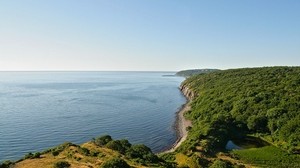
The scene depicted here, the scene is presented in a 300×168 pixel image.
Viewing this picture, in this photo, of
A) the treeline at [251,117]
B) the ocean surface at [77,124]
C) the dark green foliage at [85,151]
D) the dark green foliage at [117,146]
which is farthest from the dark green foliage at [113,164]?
the ocean surface at [77,124]

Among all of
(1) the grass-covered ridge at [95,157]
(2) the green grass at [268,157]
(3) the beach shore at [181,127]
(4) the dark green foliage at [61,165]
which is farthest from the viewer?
(3) the beach shore at [181,127]

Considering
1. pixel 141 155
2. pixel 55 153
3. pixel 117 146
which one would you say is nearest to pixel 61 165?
pixel 55 153

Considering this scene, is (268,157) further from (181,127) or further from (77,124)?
(77,124)

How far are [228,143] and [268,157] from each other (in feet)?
44.6

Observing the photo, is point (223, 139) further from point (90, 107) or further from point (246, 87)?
point (90, 107)

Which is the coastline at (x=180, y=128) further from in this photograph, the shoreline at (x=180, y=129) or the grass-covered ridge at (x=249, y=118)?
the grass-covered ridge at (x=249, y=118)

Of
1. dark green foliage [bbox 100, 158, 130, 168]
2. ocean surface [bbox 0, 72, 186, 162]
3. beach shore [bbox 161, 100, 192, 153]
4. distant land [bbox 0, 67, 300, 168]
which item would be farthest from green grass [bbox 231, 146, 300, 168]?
dark green foliage [bbox 100, 158, 130, 168]

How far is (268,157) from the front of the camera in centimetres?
6438

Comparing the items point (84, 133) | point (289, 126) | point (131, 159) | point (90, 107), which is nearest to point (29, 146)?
point (84, 133)

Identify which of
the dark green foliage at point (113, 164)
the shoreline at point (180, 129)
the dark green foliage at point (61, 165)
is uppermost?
the dark green foliage at point (113, 164)

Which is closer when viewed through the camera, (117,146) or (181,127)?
(117,146)

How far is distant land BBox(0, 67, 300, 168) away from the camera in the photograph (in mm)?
49250

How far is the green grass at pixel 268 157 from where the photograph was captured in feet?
198

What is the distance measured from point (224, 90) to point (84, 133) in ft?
215
